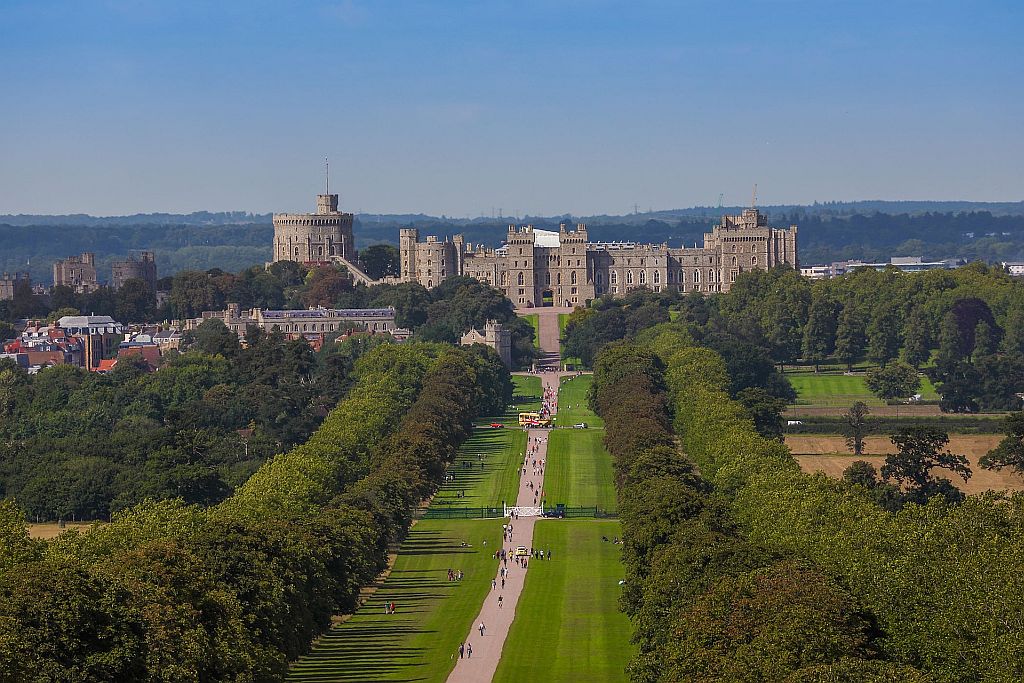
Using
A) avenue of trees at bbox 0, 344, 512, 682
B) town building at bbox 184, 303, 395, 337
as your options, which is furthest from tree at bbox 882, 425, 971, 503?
town building at bbox 184, 303, 395, 337

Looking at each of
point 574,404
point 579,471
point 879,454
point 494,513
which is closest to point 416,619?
point 494,513

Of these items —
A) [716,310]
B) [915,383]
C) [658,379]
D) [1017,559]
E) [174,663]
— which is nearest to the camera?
[174,663]

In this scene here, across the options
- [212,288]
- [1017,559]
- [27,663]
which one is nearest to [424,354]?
[212,288]

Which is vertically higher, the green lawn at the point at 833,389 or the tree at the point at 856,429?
the tree at the point at 856,429

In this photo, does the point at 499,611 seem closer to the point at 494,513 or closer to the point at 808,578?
the point at 808,578

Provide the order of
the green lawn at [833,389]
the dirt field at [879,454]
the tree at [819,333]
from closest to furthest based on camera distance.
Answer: the dirt field at [879,454] → the green lawn at [833,389] → the tree at [819,333]

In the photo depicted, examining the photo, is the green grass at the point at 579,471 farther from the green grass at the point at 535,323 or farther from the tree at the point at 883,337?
the green grass at the point at 535,323

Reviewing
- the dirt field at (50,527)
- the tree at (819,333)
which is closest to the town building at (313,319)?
the tree at (819,333)

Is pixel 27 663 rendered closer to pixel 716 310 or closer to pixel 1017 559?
pixel 1017 559
